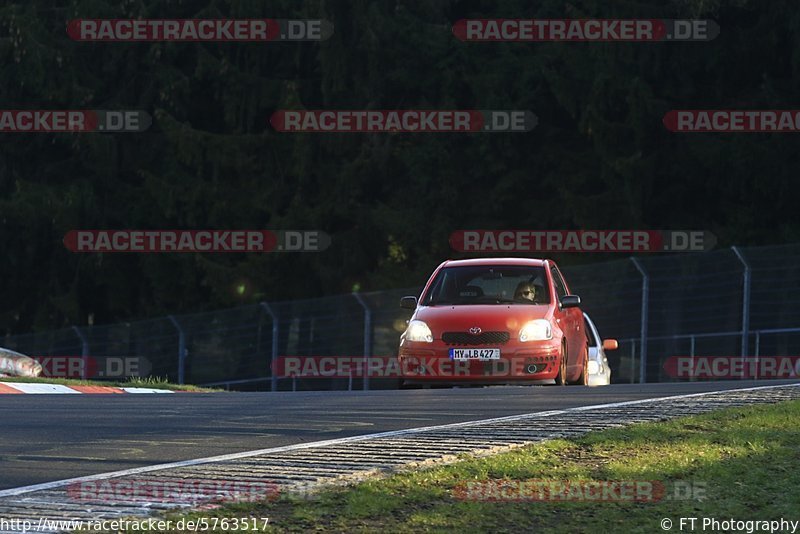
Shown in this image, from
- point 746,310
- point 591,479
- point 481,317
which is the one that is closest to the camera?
point 591,479

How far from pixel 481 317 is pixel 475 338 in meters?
0.25

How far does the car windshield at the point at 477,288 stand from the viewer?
715 inches

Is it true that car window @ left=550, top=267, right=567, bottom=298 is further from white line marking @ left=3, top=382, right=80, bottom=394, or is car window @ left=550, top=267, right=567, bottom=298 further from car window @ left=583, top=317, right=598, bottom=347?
white line marking @ left=3, top=382, right=80, bottom=394

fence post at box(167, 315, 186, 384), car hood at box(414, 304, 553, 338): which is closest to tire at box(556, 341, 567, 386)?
car hood at box(414, 304, 553, 338)

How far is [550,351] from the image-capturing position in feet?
57.1

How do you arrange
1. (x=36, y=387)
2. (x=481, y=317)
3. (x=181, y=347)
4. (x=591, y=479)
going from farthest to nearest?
1. (x=181, y=347)
2. (x=36, y=387)
3. (x=481, y=317)
4. (x=591, y=479)

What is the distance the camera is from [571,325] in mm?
18531

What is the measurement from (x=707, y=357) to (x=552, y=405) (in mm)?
14128

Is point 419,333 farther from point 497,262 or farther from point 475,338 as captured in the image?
point 497,262

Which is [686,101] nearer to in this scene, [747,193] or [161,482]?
[747,193]

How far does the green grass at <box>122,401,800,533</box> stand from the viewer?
7.65 meters

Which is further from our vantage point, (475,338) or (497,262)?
(497,262)

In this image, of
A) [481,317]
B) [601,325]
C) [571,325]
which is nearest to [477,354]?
[481,317]

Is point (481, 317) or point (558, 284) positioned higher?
point (558, 284)
